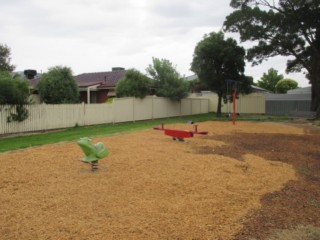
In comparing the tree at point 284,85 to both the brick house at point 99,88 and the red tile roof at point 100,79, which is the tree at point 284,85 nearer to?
the red tile roof at point 100,79

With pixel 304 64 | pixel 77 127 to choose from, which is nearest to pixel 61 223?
pixel 77 127

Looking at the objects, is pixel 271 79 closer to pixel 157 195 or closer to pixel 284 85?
pixel 284 85

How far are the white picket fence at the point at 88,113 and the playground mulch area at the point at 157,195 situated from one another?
663 centimetres

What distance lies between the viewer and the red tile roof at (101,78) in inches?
1155

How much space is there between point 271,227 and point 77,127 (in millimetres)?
15475

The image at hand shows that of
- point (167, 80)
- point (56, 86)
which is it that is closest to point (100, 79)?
point (167, 80)

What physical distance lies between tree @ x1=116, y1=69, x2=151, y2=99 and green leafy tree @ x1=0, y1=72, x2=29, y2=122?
8681 mm

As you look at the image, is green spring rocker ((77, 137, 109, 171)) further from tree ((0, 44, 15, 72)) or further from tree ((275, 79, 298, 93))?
tree ((275, 79, 298, 93))

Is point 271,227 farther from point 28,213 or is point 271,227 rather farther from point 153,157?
point 153,157

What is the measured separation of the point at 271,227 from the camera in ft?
14.4

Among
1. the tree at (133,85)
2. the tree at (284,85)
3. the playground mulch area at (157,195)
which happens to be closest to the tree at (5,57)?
the tree at (133,85)

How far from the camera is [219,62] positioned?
27.7 m

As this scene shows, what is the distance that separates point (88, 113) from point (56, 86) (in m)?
2.35

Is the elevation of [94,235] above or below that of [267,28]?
below
